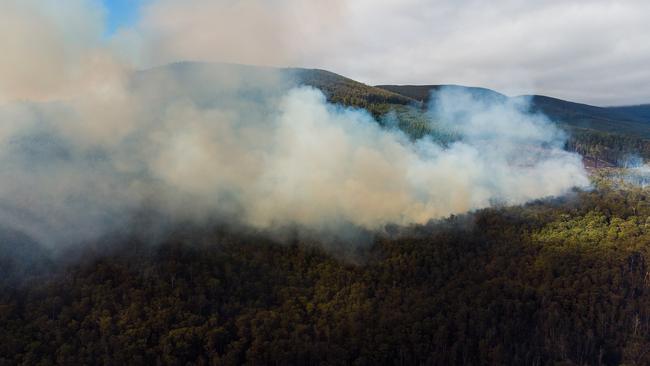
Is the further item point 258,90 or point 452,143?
point 452,143

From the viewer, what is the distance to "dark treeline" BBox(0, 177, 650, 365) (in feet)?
170

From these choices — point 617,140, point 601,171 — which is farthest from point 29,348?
point 617,140

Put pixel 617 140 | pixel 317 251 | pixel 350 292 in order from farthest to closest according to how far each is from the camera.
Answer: pixel 617 140 → pixel 317 251 → pixel 350 292

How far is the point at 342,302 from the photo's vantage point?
61.5 meters

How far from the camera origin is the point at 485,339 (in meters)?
54.8

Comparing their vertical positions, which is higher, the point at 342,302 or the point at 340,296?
the point at 340,296

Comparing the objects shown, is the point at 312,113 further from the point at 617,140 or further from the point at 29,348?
the point at 617,140

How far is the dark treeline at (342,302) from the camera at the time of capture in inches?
2036

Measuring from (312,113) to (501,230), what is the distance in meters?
44.2

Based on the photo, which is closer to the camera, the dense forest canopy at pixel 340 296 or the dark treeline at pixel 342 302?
the dark treeline at pixel 342 302

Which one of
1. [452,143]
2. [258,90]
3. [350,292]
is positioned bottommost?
[350,292]

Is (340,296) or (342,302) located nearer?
(342,302)

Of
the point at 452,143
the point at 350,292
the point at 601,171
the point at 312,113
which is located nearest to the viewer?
the point at 350,292

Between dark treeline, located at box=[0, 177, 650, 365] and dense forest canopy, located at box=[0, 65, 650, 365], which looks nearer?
dark treeline, located at box=[0, 177, 650, 365]
